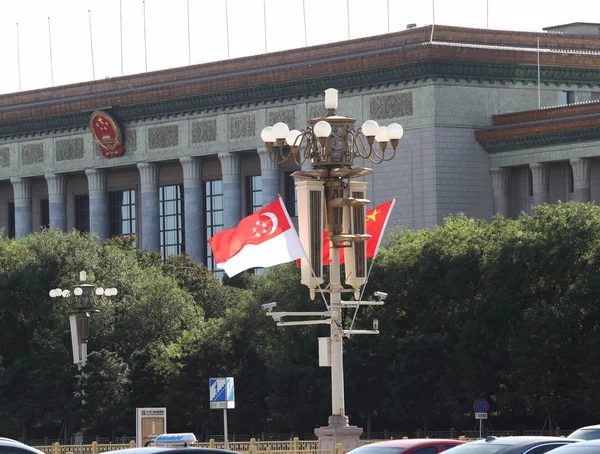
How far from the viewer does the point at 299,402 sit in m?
64.4

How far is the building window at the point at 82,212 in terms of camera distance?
110625 millimetres

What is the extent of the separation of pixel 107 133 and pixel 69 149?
4463mm

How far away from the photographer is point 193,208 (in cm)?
10044

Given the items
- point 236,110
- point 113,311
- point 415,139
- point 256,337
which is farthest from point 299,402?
point 236,110

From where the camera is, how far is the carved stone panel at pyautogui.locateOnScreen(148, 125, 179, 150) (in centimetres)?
10069

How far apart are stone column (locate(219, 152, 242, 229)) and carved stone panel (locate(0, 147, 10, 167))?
18.0 m

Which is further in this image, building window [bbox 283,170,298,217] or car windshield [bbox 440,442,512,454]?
building window [bbox 283,170,298,217]

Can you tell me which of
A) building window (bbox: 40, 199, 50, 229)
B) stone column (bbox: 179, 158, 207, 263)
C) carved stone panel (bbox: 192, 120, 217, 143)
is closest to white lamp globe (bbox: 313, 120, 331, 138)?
carved stone panel (bbox: 192, 120, 217, 143)

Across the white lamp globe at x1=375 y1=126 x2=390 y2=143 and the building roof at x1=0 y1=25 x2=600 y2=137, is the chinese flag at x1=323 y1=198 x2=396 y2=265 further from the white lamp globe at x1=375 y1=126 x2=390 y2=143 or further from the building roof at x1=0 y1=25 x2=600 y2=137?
the building roof at x1=0 y1=25 x2=600 y2=137

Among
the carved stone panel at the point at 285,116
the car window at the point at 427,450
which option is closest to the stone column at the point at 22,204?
the carved stone panel at the point at 285,116

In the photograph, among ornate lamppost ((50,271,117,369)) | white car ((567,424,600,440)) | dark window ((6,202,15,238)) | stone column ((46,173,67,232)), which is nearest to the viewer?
white car ((567,424,600,440))

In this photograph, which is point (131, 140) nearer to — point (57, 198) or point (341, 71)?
point (57, 198)

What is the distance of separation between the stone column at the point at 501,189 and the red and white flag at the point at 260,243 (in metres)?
50.3

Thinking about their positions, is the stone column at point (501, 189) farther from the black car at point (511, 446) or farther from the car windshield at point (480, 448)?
the car windshield at point (480, 448)
